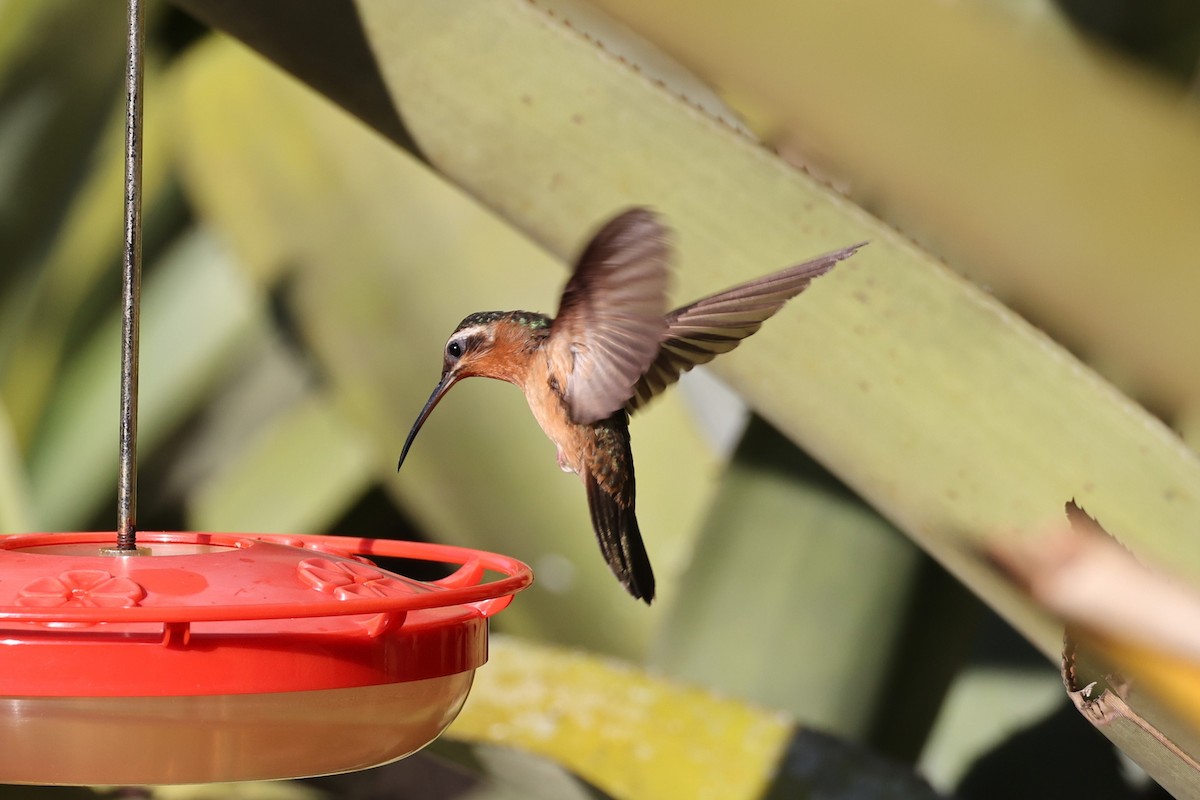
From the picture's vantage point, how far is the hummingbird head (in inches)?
31.6

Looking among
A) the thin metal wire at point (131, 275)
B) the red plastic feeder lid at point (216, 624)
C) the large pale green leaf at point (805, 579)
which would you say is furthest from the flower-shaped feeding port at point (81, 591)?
the large pale green leaf at point (805, 579)

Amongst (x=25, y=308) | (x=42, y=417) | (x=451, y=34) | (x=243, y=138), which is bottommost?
(x=42, y=417)

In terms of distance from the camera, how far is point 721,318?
754 millimetres

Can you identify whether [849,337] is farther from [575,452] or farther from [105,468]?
[105,468]

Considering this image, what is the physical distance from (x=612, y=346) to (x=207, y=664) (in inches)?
13.0

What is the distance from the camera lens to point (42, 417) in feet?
6.58

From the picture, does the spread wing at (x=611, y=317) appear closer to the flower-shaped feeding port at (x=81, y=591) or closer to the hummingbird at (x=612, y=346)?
the hummingbird at (x=612, y=346)

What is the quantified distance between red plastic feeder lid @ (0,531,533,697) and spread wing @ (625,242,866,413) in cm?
18

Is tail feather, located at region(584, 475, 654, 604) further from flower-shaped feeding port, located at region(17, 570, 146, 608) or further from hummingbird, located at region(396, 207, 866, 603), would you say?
flower-shaped feeding port, located at region(17, 570, 146, 608)

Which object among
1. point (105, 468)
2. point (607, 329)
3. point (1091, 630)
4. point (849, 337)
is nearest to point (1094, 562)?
point (1091, 630)

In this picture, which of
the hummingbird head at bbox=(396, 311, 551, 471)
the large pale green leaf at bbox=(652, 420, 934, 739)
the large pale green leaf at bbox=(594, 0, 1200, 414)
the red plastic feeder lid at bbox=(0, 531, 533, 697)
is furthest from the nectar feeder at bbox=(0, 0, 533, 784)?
the large pale green leaf at bbox=(652, 420, 934, 739)

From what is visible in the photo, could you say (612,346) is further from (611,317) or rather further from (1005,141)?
(1005,141)

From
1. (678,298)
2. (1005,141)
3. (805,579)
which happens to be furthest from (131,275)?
(805,579)

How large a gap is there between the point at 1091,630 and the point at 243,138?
144cm
